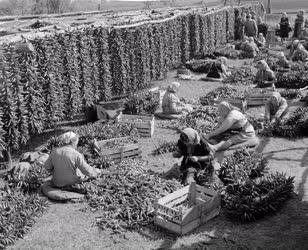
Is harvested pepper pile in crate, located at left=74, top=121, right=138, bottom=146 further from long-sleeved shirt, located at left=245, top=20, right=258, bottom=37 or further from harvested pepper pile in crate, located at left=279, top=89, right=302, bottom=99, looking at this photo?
long-sleeved shirt, located at left=245, top=20, right=258, bottom=37

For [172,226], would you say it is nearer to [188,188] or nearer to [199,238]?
[199,238]

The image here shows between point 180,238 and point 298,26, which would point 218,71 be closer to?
point 180,238

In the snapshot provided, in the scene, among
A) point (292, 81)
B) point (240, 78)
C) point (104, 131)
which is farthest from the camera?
point (240, 78)

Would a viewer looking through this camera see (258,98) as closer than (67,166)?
No

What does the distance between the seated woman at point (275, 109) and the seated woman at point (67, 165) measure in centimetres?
609

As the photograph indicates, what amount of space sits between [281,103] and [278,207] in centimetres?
561

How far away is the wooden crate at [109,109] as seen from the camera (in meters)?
14.5

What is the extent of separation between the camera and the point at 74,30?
13.8 meters

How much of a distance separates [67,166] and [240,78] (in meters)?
12.6

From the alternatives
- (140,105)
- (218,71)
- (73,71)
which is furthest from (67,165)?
(218,71)

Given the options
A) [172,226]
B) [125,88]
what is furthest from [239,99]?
[172,226]

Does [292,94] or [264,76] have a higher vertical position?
[264,76]

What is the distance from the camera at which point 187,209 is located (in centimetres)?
794

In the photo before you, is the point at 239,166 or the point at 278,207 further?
the point at 239,166
